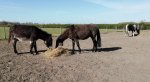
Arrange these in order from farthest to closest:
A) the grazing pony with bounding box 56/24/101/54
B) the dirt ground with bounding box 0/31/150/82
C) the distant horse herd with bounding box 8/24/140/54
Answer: the grazing pony with bounding box 56/24/101/54 < the distant horse herd with bounding box 8/24/140/54 < the dirt ground with bounding box 0/31/150/82

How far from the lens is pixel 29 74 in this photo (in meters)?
10.3

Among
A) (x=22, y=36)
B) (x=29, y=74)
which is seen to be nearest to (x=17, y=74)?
(x=29, y=74)

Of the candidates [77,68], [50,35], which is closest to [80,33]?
[50,35]

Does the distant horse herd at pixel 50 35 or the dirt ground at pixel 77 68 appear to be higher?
the distant horse herd at pixel 50 35

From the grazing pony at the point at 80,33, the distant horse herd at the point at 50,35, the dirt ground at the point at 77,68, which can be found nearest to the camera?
the dirt ground at the point at 77,68

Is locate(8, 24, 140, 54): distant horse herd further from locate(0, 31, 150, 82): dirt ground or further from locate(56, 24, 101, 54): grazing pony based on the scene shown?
locate(0, 31, 150, 82): dirt ground

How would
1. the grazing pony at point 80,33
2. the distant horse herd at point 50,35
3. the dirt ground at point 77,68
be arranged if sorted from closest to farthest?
the dirt ground at point 77,68, the distant horse herd at point 50,35, the grazing pony at point 80,33

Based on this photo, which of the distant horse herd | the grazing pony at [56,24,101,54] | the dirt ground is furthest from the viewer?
the grazing pony at [56,24,101,54]

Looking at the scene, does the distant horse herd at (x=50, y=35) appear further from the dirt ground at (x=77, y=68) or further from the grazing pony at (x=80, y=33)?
the dirt ground at (x=77, y=68)

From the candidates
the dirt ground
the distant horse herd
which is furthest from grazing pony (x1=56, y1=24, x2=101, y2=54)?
the dirt ground

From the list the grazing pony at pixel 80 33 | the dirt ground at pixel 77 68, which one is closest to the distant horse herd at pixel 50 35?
the grazing pony at pixel 80 33

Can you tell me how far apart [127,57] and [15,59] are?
551 cm

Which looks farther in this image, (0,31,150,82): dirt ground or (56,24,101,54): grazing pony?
(56,24,101,54): grazing pony

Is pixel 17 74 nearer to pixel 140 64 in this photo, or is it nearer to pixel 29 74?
pixel 29 74
